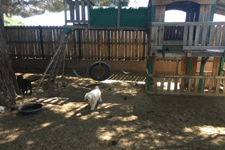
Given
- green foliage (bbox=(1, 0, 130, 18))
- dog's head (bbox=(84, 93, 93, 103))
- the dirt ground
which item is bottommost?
the dirt ground

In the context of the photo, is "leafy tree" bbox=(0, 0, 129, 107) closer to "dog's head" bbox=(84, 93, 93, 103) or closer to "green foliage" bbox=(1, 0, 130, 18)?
"green foliage" bbox=(1, 0, 130, 18)

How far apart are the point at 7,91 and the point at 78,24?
4.50 metres

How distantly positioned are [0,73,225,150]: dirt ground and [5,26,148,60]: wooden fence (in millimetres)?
5348

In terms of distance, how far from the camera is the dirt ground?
395 cm

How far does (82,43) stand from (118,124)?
8789 mm

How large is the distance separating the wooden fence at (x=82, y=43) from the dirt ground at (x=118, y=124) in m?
5.35

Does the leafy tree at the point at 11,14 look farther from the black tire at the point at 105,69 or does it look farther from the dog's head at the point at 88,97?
the black tire at the point at 105,69

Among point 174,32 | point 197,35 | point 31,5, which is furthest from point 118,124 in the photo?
point 31,5

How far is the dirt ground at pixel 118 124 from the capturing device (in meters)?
3.95

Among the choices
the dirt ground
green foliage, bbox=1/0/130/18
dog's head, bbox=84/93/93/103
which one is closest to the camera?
the dirt ground

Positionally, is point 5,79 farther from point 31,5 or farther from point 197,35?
point 31,5

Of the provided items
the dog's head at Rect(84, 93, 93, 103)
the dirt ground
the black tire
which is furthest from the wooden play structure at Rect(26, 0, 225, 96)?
the dog's head at Rect(84, 93, 93, 103)

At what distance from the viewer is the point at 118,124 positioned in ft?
16.2

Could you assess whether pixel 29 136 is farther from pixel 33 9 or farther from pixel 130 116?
pixel 33 9
